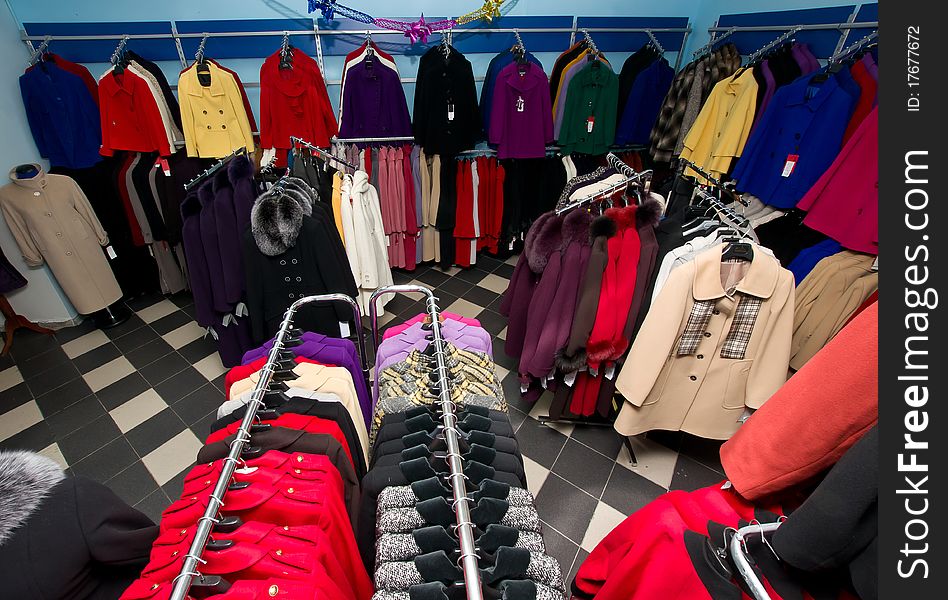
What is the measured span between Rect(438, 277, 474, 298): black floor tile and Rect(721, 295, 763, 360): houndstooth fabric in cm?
263

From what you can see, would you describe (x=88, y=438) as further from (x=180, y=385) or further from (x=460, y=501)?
(x=460, y=501)

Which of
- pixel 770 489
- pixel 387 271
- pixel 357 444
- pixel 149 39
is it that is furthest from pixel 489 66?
pixel 770 489

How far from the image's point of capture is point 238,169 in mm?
2531

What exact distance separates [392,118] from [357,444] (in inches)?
129

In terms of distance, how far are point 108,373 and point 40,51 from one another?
2.70m

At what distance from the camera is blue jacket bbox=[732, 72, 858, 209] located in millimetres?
2551

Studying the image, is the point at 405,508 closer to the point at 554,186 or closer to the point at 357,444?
the point at 357,444

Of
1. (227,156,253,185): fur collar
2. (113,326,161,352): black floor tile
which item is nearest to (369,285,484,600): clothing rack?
Answer: (227,156,253,185): fur collar

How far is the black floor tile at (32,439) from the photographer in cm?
254

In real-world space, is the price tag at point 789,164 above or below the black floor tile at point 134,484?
above

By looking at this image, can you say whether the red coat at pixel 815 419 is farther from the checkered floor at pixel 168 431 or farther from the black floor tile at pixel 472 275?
the black floor tile at pixel 472 275

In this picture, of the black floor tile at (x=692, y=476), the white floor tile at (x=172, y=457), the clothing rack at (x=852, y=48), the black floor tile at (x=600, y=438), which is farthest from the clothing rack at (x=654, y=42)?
the white floor tile at (x=172, y=457)

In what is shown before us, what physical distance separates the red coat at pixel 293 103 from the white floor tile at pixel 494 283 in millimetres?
2033

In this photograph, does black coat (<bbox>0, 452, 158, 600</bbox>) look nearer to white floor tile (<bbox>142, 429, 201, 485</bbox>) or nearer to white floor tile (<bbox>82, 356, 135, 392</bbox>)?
white floor tile (<bbox>142, 429, 201, 485</bbox>)
